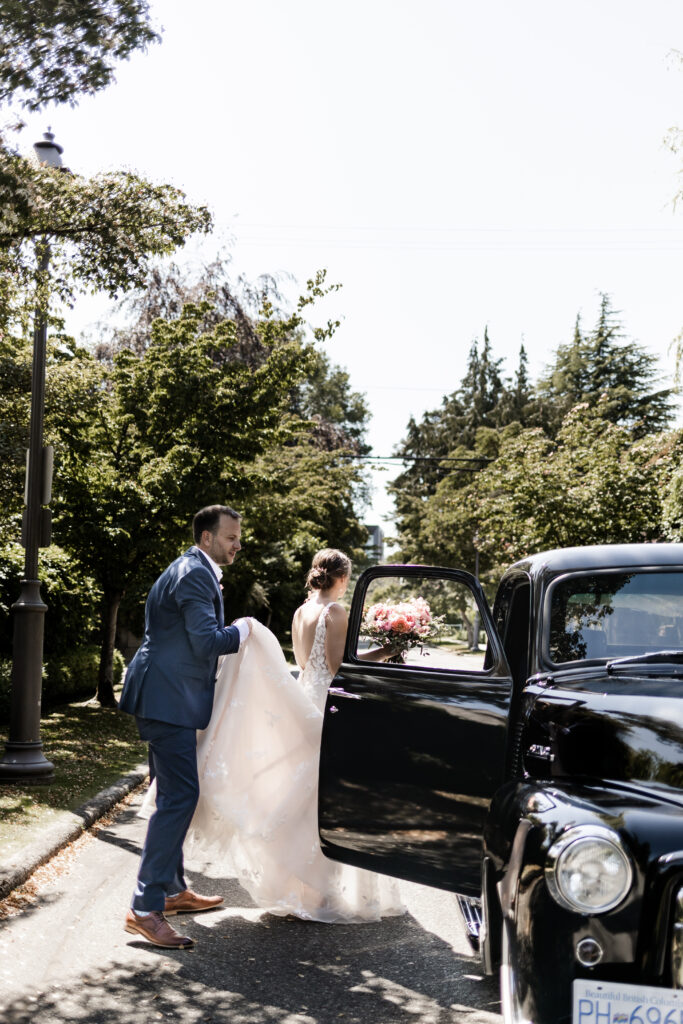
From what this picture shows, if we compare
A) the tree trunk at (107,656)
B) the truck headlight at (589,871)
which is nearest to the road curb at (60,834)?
the truck headlight at (589,871)

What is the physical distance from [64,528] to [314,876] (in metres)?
9.68

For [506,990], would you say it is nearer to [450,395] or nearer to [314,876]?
[314,876]

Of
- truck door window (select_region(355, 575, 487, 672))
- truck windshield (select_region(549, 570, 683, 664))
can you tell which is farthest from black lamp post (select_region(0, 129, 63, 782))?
truck windshield (select_region(549, 570, 683, 664))

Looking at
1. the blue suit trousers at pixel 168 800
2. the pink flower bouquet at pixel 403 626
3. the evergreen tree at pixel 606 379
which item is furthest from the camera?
the evergreen tree at pixel 606 379

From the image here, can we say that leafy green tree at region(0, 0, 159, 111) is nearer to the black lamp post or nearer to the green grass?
the black lamp post

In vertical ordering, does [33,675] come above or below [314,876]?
above

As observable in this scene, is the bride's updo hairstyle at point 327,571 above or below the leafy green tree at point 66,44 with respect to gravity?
below

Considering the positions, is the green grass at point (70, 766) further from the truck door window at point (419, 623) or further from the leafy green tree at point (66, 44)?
the leafy green tree at point (66, 44)

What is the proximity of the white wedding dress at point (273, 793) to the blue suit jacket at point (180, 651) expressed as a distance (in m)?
0.48

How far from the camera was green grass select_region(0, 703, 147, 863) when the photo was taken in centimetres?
740

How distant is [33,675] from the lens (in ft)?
30.1

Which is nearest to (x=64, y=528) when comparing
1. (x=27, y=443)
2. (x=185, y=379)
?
(x=185, y=379)

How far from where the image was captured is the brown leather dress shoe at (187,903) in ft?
18.5

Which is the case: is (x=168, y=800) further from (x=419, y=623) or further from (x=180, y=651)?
(x=419, y=623)
